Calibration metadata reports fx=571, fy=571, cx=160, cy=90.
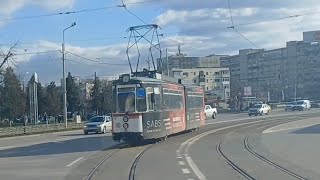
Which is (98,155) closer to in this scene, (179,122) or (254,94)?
(179,122)

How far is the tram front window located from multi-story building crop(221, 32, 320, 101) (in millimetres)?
78983

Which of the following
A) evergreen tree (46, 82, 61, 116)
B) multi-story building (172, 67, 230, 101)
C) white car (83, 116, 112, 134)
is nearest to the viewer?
white car (83, 116, 112, 134)

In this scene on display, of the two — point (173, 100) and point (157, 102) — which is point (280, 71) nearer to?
point (173, 100)

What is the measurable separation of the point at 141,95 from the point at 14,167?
8.84 m

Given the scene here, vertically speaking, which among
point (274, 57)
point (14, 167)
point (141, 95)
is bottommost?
point (14, 167)

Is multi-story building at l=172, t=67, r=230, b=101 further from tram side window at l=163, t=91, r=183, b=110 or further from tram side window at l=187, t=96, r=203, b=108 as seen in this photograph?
tram side window at l=163, t=91, r=183, b=110

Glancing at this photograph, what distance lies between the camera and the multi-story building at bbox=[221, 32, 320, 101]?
112 metres

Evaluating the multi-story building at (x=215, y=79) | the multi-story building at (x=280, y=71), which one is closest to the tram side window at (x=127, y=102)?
the multi-story building at (x=280, y=71)

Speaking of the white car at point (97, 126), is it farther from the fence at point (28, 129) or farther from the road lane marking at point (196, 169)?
the road lane marking at point (196, 169)

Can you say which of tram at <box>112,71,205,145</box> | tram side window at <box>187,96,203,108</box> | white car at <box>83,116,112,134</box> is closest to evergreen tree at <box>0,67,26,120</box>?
white car at <box>83,116,112,134</box>

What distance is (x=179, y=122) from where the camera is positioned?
3192 centimetres

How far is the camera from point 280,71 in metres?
118

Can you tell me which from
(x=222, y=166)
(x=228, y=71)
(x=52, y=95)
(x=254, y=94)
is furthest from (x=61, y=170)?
(x=228, y=71)

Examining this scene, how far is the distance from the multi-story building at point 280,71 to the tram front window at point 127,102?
259 feet
